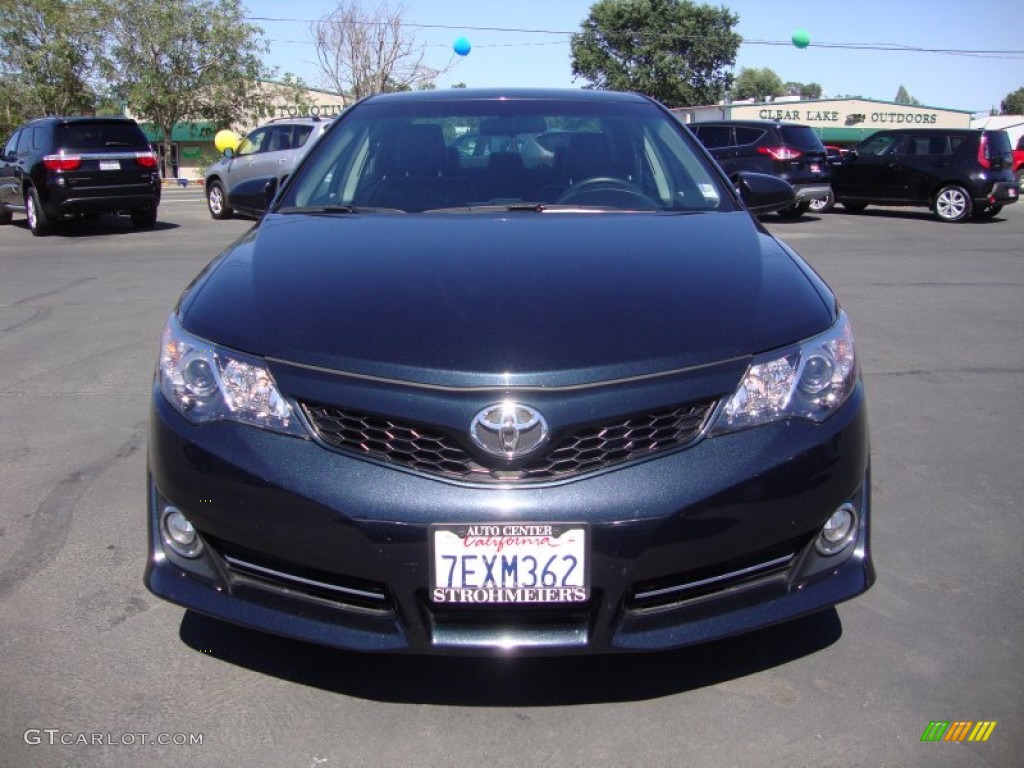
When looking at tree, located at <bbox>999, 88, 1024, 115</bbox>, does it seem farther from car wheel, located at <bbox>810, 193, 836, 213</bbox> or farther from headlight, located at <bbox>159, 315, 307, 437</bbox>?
headlight, located at <bbox>159, 315, 307, 437</bbox>

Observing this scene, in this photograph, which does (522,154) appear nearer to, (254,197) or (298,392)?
(254,197)

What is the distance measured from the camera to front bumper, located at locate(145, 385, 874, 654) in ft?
7.33

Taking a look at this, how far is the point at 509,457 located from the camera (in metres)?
2.25

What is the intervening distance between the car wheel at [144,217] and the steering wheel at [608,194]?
13487 millimetres

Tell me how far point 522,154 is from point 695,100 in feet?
212

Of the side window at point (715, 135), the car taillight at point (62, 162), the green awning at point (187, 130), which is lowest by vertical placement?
the green awning at point (187, 130)

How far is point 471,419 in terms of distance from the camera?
89.0 inches

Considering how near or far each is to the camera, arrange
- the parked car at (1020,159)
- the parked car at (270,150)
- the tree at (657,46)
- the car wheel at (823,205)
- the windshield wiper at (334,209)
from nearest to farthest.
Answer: the windshield wiper at (334,209) → the parked car at (270,150) → the car wheel at (823,205) → the parked car at (1020,159) → the tree at (657,46)

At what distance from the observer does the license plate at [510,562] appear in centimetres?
221

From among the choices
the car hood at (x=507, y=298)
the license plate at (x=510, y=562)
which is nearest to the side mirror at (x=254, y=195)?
the car hood at (x=507, y=298)

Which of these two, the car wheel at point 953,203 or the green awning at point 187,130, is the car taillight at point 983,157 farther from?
the green awning at point 187,130

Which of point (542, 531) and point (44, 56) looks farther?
point (44, 56)

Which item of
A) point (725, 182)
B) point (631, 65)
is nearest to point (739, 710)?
point (725, 182)

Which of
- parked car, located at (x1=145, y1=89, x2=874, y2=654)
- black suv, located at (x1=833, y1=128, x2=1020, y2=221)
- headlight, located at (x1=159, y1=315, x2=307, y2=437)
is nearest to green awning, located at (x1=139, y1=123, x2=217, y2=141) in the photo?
black suv, located at (x1=833, y1=128, x2=1020, y2=221)
